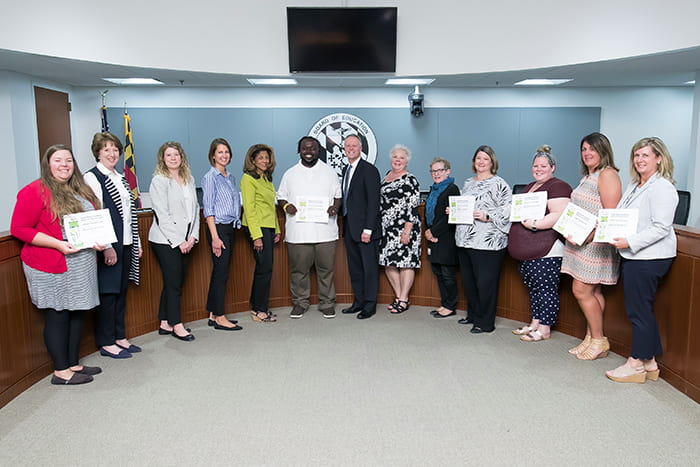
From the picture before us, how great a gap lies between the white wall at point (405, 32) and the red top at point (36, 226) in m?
3.08

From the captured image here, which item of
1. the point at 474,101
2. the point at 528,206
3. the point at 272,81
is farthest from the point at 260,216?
the point at 474,101

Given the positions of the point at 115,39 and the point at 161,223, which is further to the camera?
the point at 115,39

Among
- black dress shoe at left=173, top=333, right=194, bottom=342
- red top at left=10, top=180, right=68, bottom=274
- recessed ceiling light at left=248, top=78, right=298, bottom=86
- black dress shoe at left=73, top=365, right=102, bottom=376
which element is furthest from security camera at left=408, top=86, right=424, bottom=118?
black dress shoe at left=73, top=365, right=102, bottom=376

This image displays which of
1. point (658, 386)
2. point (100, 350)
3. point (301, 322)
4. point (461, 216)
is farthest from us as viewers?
point (301, 322)

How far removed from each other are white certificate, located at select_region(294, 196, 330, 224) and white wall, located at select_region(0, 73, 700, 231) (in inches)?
135

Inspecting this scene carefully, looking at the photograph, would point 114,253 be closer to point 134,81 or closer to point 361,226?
point 361,226

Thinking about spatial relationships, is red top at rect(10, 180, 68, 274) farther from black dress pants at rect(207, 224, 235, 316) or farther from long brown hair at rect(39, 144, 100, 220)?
black dress pants at rect(207, 224, 235, 316)

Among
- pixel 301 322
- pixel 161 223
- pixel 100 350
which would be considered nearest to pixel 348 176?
pixel 301 322

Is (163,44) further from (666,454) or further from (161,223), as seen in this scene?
(666,454)

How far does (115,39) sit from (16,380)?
401 centimetres

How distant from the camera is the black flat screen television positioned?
593 cm

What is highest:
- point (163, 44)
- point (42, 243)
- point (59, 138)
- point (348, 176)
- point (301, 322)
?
point (163, 44)

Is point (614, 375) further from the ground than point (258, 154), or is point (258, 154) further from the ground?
point (258, 154)

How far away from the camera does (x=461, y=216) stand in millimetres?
4316
